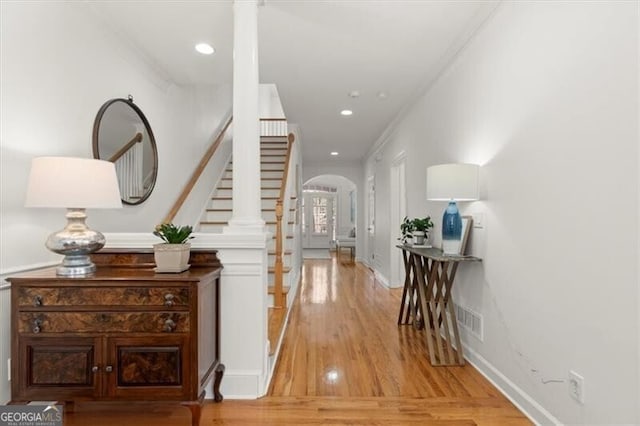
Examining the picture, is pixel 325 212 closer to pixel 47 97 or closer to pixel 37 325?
pixel 47 97

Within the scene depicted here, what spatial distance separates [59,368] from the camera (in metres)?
1.71

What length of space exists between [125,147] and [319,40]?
183cm

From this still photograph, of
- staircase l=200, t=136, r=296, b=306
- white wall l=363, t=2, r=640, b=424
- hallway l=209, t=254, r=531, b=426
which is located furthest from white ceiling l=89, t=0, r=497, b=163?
hallway l=209, t=254, r=531, b=426

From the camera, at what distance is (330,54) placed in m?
3.10

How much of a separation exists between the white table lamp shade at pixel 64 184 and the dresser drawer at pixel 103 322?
54 cm

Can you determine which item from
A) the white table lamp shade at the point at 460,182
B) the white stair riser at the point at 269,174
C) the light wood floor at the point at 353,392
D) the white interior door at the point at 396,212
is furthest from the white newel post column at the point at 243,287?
the white interior door at the point at 396,212

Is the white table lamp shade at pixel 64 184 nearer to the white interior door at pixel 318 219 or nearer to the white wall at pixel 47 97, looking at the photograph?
the white wall at pixel 47 97

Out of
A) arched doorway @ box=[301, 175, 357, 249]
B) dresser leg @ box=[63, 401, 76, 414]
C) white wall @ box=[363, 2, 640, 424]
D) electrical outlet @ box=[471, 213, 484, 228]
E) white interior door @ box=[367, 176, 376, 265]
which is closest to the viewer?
white wall @ box=[363, 2, 640, 424]

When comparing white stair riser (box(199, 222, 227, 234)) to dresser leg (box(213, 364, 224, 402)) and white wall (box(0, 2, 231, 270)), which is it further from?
dresser leg (box(213, 364, 224, 402))

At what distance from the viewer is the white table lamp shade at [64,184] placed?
165cm

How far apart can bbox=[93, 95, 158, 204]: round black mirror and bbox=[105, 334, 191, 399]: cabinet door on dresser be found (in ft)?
4.83

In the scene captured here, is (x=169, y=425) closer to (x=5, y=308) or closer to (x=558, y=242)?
(x=5, y=308)

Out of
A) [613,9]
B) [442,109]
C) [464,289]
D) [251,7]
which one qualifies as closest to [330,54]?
[251,7]

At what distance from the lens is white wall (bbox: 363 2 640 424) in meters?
1.44
